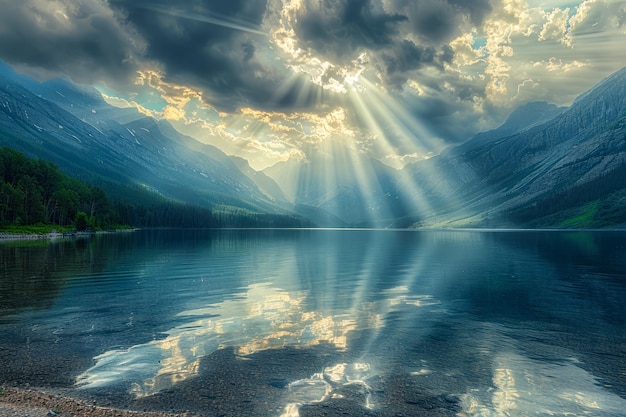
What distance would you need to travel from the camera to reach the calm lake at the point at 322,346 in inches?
697

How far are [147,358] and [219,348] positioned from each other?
14.0 ft

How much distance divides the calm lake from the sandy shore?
2.60 feet

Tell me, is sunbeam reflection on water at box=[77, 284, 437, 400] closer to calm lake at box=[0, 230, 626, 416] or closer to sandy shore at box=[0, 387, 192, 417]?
calm lake at box=[0, 230, 626, 416]

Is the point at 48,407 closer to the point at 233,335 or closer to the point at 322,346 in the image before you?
the point at 233,335

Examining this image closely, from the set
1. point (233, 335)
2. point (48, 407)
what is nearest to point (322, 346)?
point (233, 335)

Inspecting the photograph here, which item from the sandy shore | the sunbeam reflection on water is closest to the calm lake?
the sunbeam reflection on water

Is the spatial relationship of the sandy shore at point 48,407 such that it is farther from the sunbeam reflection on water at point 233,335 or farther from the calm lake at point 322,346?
the sunbeam reflection on water at point 233,335

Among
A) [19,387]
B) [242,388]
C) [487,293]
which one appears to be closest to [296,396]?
[242,388]

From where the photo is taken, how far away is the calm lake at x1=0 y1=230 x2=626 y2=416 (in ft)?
58.1

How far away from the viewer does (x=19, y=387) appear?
60.1ft

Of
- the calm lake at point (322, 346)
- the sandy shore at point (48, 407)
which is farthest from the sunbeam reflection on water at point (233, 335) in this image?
the sandy shore at point (48, 407)

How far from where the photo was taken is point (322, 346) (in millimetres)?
25641

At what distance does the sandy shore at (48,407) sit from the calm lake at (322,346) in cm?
79

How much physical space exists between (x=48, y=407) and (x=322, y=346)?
1496 centimetres
